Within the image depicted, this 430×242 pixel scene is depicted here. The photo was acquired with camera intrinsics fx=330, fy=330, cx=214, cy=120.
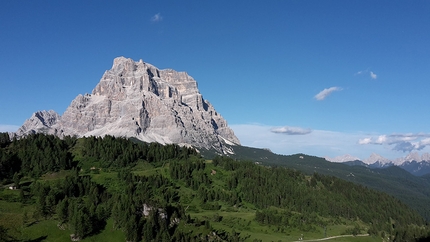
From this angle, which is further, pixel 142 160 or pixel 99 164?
pixel 142 160

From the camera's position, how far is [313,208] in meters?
185

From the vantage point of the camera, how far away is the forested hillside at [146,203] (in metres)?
105

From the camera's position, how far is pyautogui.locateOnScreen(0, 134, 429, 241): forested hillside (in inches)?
4149

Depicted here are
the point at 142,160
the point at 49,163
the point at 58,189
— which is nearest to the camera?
the point at 58,189

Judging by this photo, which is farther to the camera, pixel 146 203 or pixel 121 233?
pixel 146 203

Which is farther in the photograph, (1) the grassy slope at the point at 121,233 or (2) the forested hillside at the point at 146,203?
(2) the forested hillside at the point at 146,203

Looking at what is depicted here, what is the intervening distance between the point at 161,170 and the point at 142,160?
18.6 m

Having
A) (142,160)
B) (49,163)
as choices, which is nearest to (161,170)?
(142,160)

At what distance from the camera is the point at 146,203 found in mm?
118875

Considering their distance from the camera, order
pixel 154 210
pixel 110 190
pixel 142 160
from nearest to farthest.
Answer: pixel 154 210 < pixel 110 190 < pixel 142 160

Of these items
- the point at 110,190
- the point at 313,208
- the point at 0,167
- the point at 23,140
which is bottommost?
the point at 313,208

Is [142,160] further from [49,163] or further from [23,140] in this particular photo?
[23,140]

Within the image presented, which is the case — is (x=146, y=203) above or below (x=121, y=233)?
above

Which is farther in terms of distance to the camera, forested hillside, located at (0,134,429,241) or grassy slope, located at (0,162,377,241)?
forested hillside, located at (0,134,429,241)
